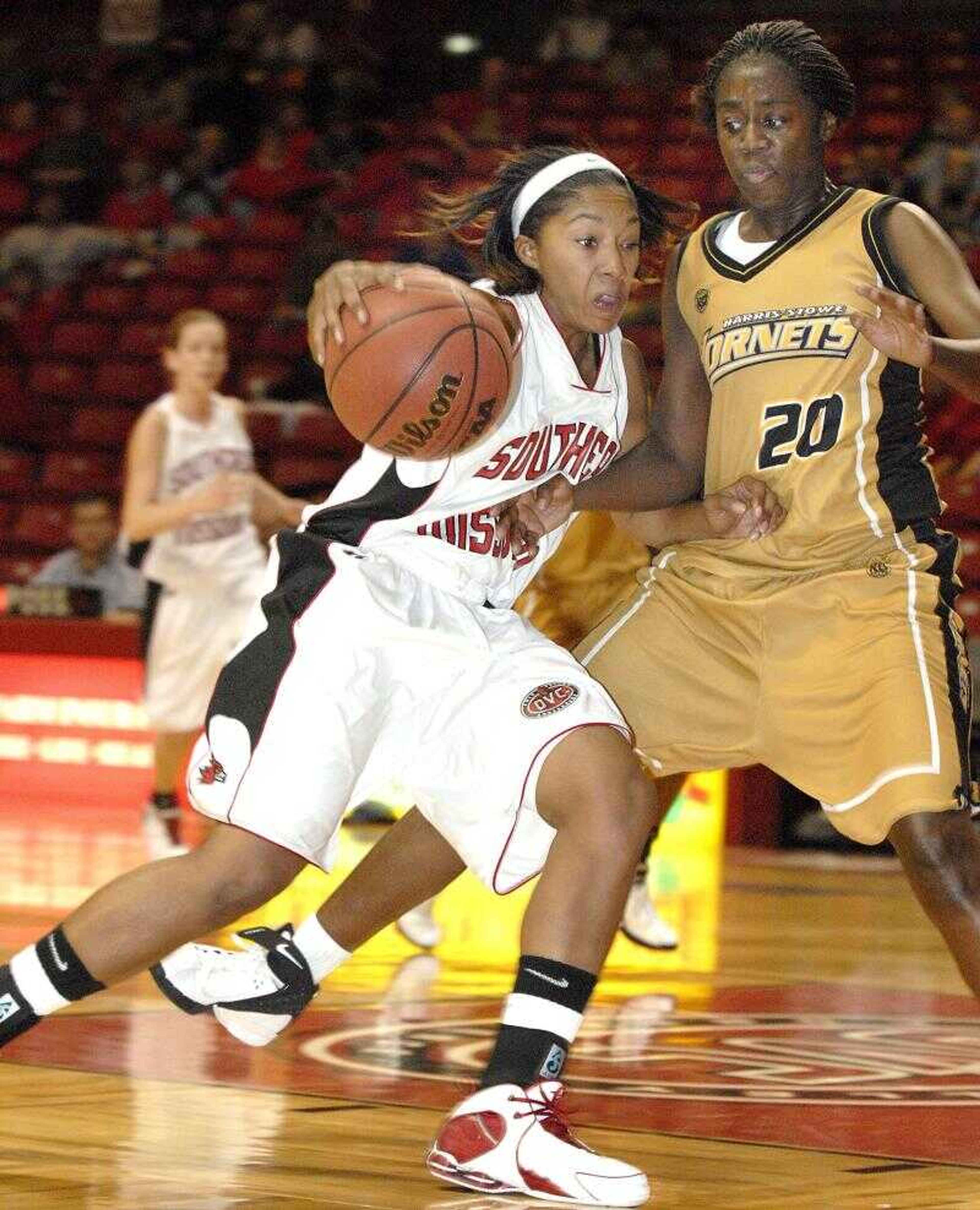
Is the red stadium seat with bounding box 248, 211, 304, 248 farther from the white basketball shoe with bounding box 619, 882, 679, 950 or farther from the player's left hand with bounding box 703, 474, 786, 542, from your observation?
the player's left hand with bounding box 703, 474, 786, 542

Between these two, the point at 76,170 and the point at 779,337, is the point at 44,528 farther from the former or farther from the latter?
the point at 779,337

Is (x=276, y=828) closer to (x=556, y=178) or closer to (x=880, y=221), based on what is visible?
(x=556, y=178)

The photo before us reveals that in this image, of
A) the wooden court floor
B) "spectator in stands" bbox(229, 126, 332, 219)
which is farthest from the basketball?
"spectator in stands" bbox(229, 126, 332, 219)

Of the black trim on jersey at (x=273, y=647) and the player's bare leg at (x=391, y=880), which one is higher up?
the black trim on jersey at (x=273, y=647)

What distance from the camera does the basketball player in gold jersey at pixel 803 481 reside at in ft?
11.4

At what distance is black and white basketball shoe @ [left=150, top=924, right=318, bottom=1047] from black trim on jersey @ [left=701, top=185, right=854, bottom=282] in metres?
1.41

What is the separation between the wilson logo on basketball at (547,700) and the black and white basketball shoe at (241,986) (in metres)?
0.70

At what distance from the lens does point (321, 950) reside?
3.69 m

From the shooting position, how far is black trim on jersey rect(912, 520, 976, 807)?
3406 mm

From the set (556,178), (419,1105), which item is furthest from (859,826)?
(556,178)

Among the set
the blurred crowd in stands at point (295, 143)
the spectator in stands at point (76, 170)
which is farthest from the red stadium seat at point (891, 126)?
the spectator in stands at point (76, 170)

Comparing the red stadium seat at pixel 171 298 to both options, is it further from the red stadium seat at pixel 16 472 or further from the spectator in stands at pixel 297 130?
the red stadium seat at pixel 16 472

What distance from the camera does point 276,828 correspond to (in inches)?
124

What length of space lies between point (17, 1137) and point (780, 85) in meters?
2.10
